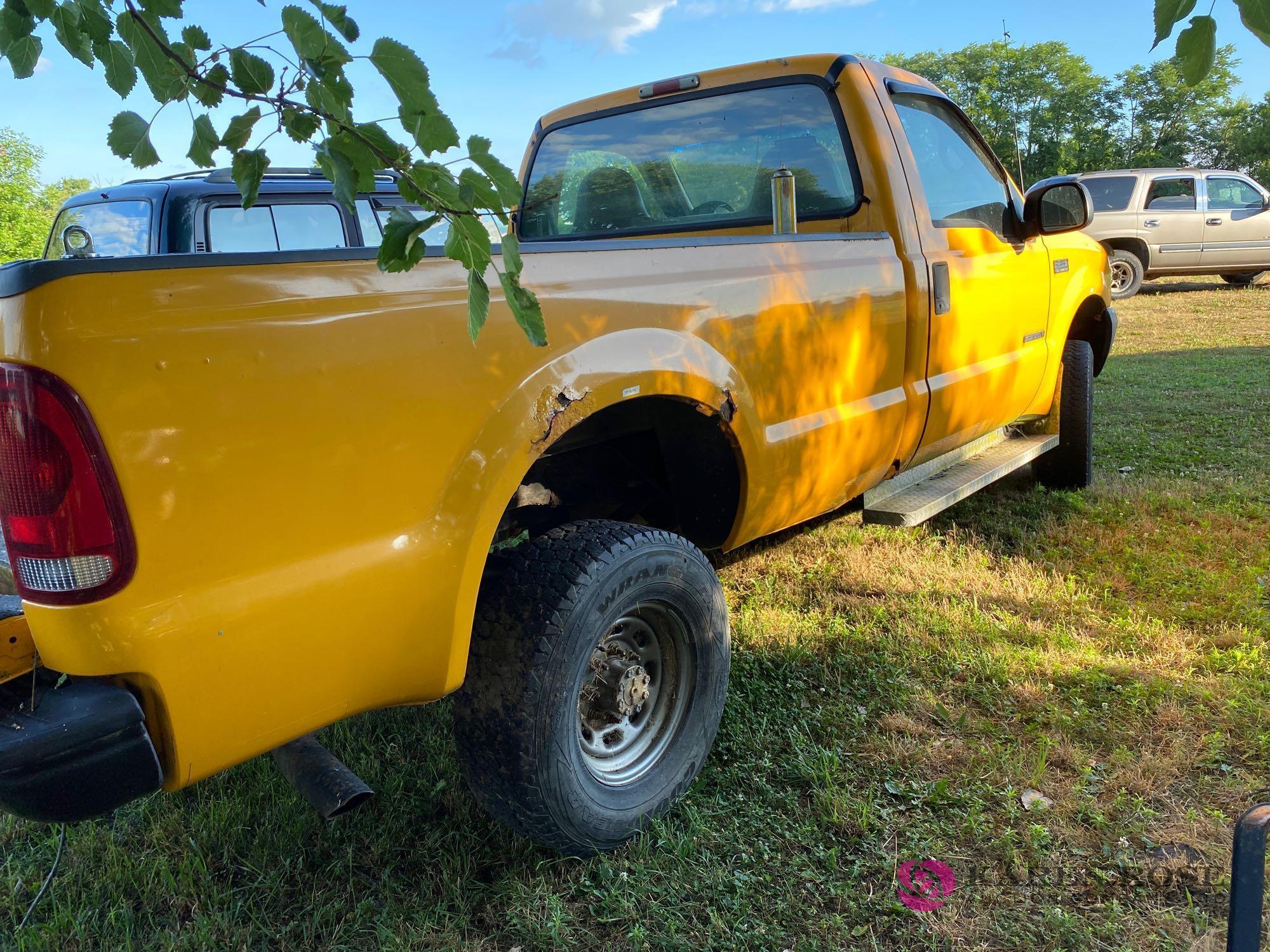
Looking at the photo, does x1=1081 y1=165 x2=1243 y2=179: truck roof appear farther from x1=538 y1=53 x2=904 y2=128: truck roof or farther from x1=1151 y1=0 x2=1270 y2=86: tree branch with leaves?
x1=1151 y1=0 x2=1270 y2=86: tree branch with leaves

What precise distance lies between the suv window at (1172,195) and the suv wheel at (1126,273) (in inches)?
28.3

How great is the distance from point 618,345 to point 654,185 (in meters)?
1.73


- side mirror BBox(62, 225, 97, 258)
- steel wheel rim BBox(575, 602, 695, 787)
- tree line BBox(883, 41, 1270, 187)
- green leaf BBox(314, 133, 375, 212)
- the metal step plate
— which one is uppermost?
tree line BBox(883, 41, 1270, 187)

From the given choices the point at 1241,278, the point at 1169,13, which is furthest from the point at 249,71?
the point at 1241,278

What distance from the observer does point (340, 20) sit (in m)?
1.31

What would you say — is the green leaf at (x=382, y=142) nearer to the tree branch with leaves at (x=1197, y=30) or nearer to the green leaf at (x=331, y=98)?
the green leaf at (x=331, y=98)

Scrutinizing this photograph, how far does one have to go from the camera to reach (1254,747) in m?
2.67

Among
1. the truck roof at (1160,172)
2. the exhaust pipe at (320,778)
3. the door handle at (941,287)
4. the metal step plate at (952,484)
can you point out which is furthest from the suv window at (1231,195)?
the exhaust pipe at (320,778)

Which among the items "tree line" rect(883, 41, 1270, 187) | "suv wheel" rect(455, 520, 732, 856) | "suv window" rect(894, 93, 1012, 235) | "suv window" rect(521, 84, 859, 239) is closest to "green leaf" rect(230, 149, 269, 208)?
"suv wheel" rect(455, 520, 732, 856)

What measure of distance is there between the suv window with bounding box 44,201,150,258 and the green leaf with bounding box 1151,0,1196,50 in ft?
24.3

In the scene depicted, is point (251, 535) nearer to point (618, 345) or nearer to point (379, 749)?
point (618, 345)

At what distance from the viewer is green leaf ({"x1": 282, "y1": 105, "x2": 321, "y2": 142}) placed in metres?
1.38

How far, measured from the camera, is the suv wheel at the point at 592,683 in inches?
82.5

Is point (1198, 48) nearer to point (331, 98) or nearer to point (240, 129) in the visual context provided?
point (331, 98)
